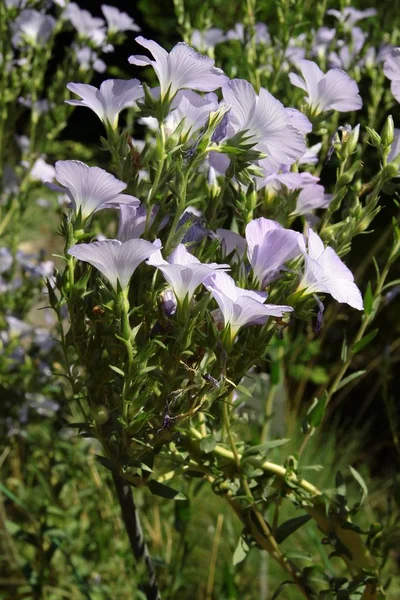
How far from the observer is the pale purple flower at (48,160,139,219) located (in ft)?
2.03

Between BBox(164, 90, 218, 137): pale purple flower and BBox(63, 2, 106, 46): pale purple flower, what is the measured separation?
95 cm

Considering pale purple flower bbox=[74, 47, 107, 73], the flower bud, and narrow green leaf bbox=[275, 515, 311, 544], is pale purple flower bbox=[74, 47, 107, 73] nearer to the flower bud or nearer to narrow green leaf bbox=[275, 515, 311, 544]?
the flower bud

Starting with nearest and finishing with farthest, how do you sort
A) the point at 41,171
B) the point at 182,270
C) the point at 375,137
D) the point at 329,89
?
the point at 182,270, the point at 375,137, the point at 329,89, the point at 41,171

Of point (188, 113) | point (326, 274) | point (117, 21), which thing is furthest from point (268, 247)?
point (117, 21)

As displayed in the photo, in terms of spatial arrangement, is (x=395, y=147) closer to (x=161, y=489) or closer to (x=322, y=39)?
(x=161, y=489)

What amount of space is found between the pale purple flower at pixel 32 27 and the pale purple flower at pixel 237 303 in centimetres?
115

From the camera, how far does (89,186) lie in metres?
0.63

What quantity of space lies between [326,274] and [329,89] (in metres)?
0.28

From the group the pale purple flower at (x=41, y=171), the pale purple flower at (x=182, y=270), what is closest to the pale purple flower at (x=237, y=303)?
the pale purple flower at (x=182, y=270)

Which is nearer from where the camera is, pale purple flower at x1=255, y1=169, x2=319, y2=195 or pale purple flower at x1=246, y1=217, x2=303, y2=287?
pale purple flower at x1=246, y1=217, x2=303, y2=287

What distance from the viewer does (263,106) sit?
0.64m

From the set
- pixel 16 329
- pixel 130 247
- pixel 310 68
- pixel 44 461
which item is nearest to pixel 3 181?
pixel 16 329

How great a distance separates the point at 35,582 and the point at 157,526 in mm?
283

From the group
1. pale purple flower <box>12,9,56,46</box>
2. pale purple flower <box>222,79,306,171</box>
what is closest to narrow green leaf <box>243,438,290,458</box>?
pale purple flower <box>222,79,306,171</box>
